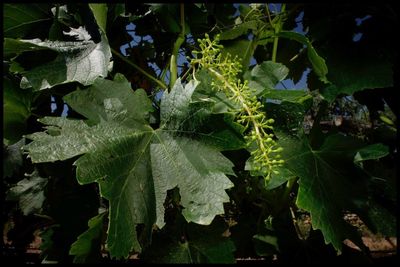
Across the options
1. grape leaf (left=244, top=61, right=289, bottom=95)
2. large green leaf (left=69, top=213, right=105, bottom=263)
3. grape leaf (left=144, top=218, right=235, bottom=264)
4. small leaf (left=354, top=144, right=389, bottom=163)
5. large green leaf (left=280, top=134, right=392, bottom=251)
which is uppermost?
grape leaf (left=244, top=61, right=289, bottom=95)

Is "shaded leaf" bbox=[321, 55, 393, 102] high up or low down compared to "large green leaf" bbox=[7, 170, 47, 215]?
up

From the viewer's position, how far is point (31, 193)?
5.41ft

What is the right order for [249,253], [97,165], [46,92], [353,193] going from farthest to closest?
[249,253], [46,92], [353,193], [97,165]

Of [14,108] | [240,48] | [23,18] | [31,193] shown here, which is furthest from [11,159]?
[240,48]

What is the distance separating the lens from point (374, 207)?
120cm

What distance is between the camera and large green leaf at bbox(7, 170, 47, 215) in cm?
163

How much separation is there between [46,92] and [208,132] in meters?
0.61

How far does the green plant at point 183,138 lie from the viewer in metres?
0.90

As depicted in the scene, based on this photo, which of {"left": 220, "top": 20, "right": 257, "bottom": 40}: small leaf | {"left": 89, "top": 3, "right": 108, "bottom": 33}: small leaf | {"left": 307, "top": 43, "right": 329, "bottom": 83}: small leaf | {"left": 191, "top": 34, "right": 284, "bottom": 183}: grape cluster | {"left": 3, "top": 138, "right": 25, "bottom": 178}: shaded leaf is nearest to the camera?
{"left": 191, "top": 34, "right": 284, "bottom": 183}: grape cluster

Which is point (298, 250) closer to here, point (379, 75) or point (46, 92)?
point (379, 75)

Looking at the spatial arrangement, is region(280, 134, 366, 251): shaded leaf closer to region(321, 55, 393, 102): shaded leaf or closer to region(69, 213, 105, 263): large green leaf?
region(321, 55, 393, 102): shaded leaf

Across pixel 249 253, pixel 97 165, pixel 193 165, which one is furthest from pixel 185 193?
pixel 249 253

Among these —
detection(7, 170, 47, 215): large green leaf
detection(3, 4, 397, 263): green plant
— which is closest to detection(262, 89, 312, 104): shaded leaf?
detection(3, 4, 397, 263): green plant

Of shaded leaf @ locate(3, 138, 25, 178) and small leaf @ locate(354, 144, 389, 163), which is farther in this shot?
shaded leaf @ locate(3, 138, 25, 178)
